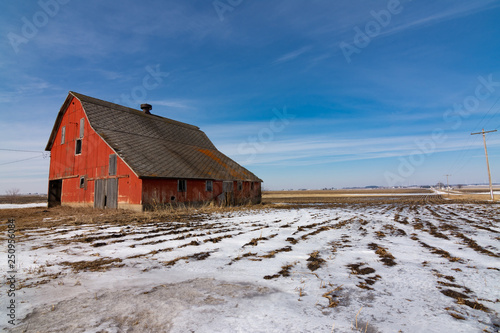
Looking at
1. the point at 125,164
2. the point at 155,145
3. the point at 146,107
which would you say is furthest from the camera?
the point at 146,107

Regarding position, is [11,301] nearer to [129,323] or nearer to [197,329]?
[129,323]

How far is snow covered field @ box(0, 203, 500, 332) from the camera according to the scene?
2656mm

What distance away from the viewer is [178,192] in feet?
60.1

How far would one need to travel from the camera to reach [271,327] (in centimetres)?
254

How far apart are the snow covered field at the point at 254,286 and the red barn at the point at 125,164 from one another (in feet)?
33.7

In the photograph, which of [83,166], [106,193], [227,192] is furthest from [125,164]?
[227,192]

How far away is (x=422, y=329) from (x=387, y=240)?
510 cm

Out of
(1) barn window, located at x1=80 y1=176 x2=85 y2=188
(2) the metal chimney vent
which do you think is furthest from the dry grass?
(2) the metal chimney vent

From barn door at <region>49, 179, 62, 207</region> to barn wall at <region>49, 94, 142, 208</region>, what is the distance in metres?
0.50

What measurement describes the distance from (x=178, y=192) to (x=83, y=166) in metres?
7.45

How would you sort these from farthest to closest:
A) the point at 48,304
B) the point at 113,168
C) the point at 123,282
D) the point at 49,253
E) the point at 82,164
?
the point at 82,164, the point at 113,168, the point at 49,253, the point at 123,282, the point at 48,304

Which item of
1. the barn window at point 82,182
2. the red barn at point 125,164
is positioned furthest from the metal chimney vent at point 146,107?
the barn window at point 82,182

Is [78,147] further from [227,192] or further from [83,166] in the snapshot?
[227,192]

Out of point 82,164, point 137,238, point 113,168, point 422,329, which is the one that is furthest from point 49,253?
point 82,164
